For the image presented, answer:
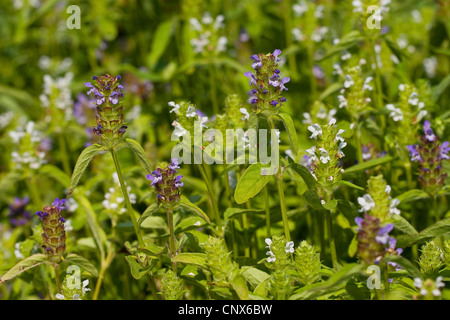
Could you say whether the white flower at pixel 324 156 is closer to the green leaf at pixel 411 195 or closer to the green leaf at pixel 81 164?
the green leaf at pixel 411 195

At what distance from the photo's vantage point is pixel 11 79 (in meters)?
5.26

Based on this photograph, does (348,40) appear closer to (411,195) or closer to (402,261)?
(411,195)

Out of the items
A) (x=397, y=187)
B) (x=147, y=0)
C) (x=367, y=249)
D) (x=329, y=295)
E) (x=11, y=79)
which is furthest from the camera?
(x=11, y=79)

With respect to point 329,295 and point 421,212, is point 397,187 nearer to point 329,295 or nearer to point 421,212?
point 421,212

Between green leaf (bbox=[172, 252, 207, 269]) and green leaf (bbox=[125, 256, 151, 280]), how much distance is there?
138 millimetres

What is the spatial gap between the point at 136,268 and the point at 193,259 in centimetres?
25

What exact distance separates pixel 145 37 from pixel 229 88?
1.10 metres

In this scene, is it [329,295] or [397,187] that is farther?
[397,187]

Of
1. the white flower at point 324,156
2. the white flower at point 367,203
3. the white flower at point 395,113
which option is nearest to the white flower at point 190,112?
the white flower at point 324,156

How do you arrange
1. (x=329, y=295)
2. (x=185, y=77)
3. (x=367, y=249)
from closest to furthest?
(x=367, y=249)
(x=329, y=295)
(x=185, y=77)

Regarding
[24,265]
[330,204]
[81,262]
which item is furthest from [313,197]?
[24,265]

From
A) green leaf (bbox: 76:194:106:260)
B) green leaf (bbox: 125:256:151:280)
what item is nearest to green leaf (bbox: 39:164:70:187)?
green leaf (bbox: 76:194:106:260)

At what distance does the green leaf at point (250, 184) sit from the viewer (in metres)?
2.02
